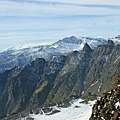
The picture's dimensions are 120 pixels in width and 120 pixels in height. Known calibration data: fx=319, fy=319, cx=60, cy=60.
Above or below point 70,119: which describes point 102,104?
above

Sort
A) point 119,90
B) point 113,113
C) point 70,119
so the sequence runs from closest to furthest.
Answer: point 113,113
point 119,90
point 70,119

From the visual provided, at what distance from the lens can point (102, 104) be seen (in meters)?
78.8

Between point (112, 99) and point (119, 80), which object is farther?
point (119, 80)

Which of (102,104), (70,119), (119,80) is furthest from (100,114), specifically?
(70,119)

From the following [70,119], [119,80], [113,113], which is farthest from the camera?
[70,119]

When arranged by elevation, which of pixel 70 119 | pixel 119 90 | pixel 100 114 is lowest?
pixel 70 119

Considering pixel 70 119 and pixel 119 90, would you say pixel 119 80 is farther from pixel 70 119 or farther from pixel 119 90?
pixel 70 119

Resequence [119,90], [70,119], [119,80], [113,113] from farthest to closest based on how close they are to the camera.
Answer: [70,119], [119,80], [119,90], [113,113]

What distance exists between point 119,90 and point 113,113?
277 inches

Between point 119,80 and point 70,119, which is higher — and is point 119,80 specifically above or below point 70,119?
above

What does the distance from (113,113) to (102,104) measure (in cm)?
782

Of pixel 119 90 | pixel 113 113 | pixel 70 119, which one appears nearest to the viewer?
pixel 113 113

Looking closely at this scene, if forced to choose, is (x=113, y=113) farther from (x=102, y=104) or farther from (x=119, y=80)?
(x=119, y=80)

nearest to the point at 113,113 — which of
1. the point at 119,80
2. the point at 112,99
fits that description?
the point at 112,99
